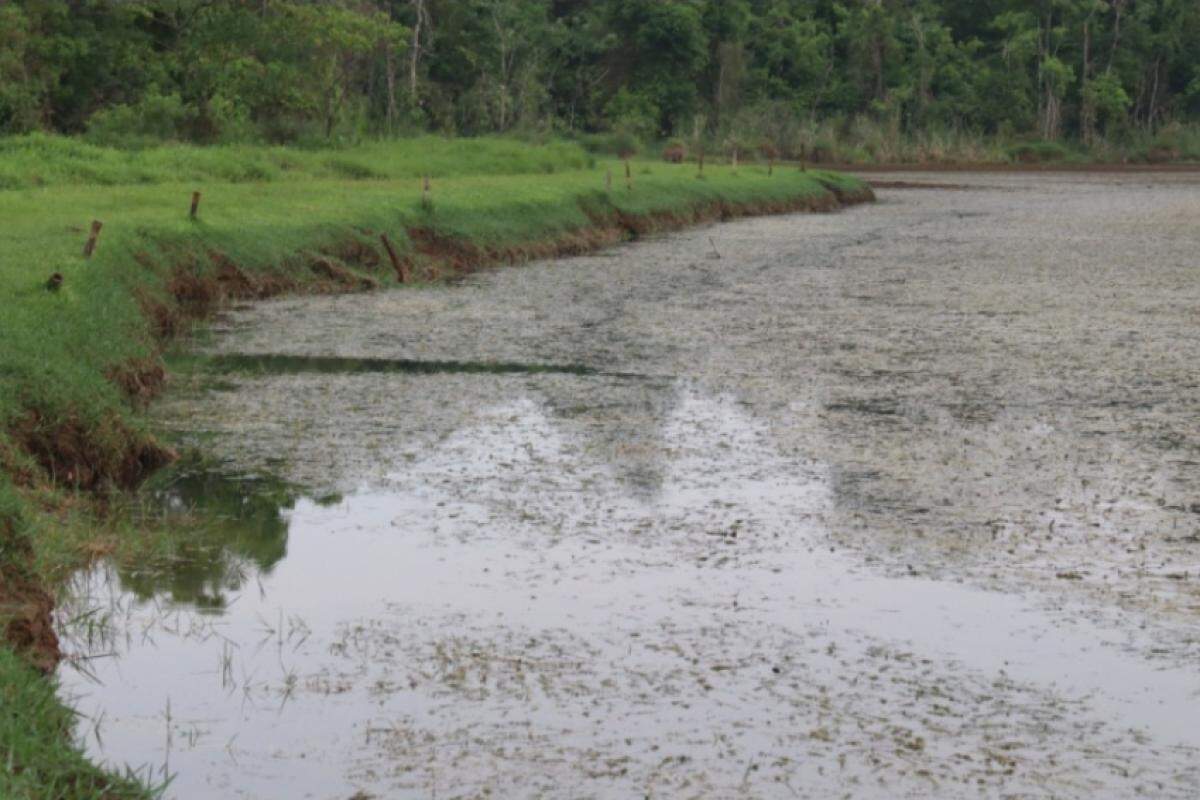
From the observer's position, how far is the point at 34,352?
971 centimetres

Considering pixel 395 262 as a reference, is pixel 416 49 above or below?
above

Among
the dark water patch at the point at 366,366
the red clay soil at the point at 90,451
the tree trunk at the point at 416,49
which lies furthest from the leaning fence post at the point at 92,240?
the tree trunk at the point at 416,49

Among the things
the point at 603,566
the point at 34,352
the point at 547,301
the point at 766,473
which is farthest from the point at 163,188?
the point at 603,566

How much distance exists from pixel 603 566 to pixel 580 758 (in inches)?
86.8

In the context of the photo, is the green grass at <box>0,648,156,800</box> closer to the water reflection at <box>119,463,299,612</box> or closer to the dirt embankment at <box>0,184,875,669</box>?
the dirt embankment at <box>0,184,875,669</box>

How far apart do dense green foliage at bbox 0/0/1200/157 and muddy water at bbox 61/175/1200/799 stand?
20723 mm

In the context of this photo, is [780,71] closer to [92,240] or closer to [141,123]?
[141,123]

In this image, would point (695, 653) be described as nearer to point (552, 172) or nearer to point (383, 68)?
point (552, 172)

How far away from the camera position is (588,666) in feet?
21.0

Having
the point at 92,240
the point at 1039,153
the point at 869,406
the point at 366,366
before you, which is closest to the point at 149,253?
the point at 92,240

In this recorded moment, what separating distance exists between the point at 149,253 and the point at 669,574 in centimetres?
892

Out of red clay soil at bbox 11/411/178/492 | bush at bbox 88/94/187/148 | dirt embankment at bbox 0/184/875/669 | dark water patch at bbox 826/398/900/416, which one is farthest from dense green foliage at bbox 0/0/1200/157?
red clay soil at bbox 11/411/178/492

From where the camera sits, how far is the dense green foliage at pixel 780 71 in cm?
4741

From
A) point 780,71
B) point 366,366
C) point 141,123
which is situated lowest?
point 366,366
